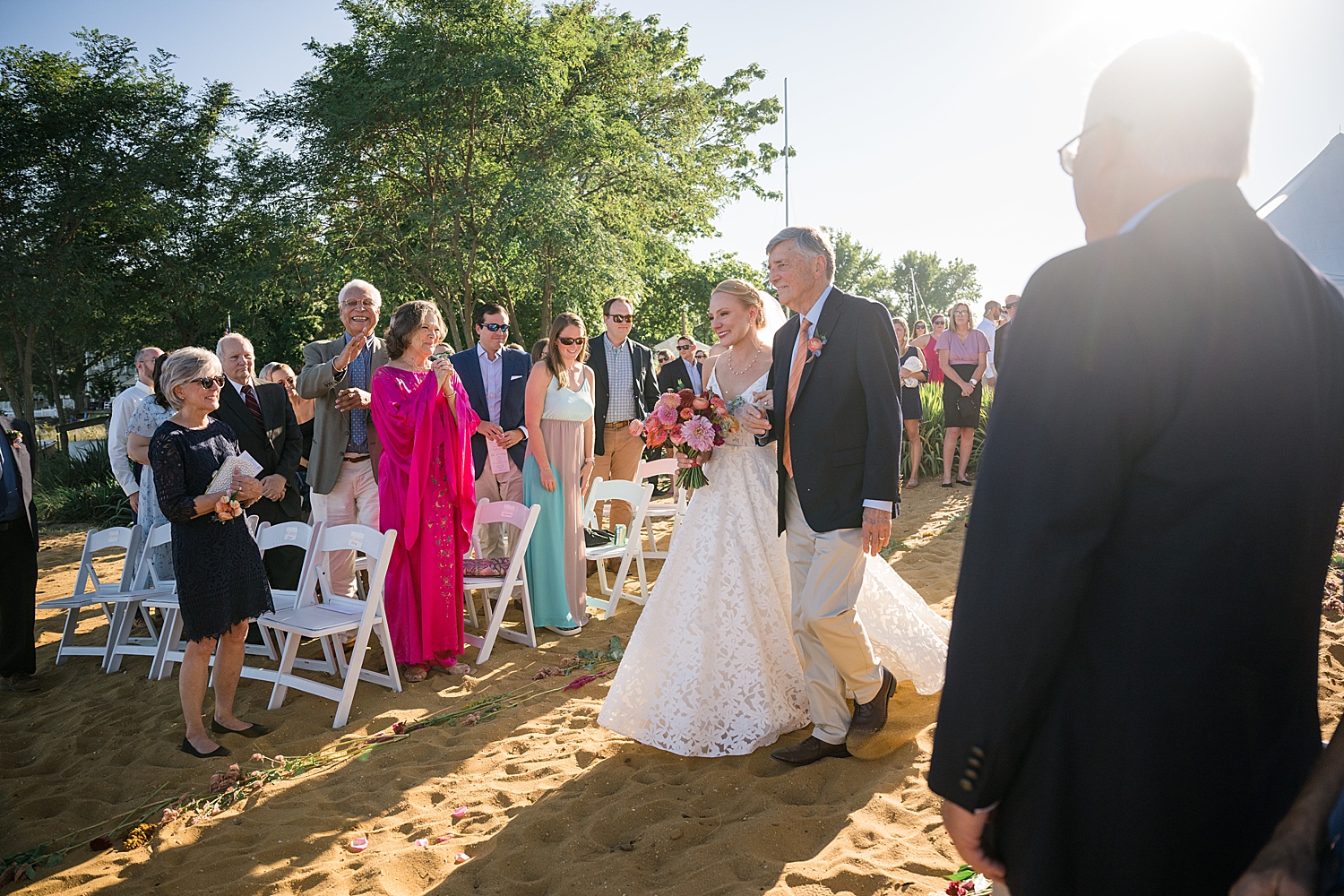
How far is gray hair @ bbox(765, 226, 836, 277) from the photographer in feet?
12.5

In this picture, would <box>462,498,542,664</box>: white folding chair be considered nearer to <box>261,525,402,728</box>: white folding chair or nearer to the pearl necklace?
<box>261,525,402,728</box>: white folding chair

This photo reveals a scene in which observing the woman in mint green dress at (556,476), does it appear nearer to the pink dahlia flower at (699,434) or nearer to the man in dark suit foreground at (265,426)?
the man in dark suit foreground at (265,426)

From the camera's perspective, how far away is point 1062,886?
129cm

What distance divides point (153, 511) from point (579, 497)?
320 cm

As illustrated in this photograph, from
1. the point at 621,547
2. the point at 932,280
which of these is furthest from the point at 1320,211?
the point at 932,280

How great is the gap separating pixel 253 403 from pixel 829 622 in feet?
15.5

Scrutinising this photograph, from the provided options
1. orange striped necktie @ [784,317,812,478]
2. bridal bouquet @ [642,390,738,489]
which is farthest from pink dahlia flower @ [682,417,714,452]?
orange striped necktie @ [784,317,812,478]

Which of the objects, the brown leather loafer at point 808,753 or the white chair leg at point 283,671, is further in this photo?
the white chair leg at point 283,671

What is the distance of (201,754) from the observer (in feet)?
14.4

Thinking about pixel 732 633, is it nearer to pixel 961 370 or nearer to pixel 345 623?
pixel 345 623

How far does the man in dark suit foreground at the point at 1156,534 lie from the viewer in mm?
1182

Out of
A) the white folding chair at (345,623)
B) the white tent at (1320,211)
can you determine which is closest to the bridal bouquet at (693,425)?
the white folding chair at (345,623)

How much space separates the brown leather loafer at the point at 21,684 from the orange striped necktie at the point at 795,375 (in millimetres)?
5489

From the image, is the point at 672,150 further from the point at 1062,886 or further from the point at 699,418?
the point at 1062,886
